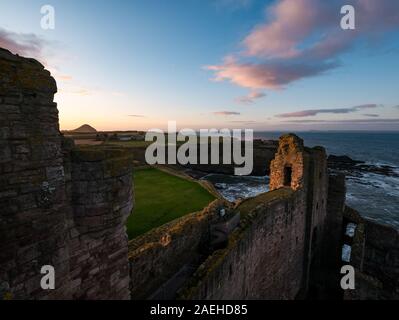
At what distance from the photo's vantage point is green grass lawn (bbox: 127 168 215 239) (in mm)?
15619

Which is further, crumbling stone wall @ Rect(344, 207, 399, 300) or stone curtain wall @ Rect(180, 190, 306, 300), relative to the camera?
crumbling stone wall @ Rect(344, 207, 399, 300)

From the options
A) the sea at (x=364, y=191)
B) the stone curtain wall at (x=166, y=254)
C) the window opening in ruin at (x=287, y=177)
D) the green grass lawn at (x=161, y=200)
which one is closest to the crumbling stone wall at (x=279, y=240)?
the window opening in ruin at (x=287, y=177)

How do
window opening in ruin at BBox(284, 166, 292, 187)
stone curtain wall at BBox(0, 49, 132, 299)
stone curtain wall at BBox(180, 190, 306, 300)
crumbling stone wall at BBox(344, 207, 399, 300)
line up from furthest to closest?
window opening in ruin at BBox(284, 166, 292, 187), crumbling stone wall at BBox(344, 207, 399, 300), stone curtain wall at BBox(180, 190, 306, 300), stone curtain wall at BBox(0, 49, 132, 299)

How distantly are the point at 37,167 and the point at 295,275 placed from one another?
1445 centimetres

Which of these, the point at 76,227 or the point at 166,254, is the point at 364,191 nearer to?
the point at 166,254

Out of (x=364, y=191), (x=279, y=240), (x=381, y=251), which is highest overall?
(x=279, y=240)

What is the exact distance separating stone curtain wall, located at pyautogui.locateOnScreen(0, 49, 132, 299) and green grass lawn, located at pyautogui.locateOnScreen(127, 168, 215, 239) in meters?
9.36

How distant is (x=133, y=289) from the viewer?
24.2 feet

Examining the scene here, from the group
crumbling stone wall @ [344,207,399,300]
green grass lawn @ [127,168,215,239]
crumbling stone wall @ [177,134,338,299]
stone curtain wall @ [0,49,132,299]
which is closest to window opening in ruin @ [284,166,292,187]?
crumbling stone wall @ [177,134,338,299]

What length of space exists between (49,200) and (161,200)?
17.2m

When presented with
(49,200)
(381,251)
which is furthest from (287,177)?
(49,200)

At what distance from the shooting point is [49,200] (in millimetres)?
3637

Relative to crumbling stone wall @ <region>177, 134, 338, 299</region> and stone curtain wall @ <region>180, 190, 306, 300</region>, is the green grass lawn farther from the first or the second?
stone curtain wall @ <region>180, 190, 306, 300</region>

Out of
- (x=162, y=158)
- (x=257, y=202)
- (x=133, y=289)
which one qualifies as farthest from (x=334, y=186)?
(x=162, y=158)
